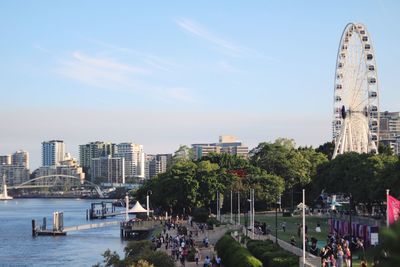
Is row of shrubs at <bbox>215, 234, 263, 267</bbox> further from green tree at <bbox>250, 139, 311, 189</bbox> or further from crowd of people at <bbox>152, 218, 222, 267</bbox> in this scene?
green tree at <bbox>250, 139, 311, 189</bbox>

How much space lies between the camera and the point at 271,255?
37125mm

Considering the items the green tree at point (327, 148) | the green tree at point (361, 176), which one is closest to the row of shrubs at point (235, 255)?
the green tree at point (361, 176)

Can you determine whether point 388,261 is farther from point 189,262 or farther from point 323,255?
point 189,262

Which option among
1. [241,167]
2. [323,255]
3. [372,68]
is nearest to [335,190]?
[372,68]

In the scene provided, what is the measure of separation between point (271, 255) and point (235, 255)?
3.99 metres

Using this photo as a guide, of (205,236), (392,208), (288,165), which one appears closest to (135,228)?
(205,236)

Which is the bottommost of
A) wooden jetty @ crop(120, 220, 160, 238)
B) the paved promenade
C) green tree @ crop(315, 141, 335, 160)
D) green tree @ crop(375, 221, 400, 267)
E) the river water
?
the river water

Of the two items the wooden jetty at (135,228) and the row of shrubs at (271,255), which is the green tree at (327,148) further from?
the row of shrubs at (271,255)

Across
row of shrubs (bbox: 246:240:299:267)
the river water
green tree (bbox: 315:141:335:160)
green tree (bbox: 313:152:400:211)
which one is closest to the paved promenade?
the river water

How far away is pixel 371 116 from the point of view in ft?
285

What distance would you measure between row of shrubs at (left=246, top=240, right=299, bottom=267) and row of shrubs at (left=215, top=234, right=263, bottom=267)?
1.79 feet

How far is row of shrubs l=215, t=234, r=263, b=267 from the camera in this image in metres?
36.6

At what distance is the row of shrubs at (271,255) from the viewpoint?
1340 inches

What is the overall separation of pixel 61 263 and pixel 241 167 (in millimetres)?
58003
